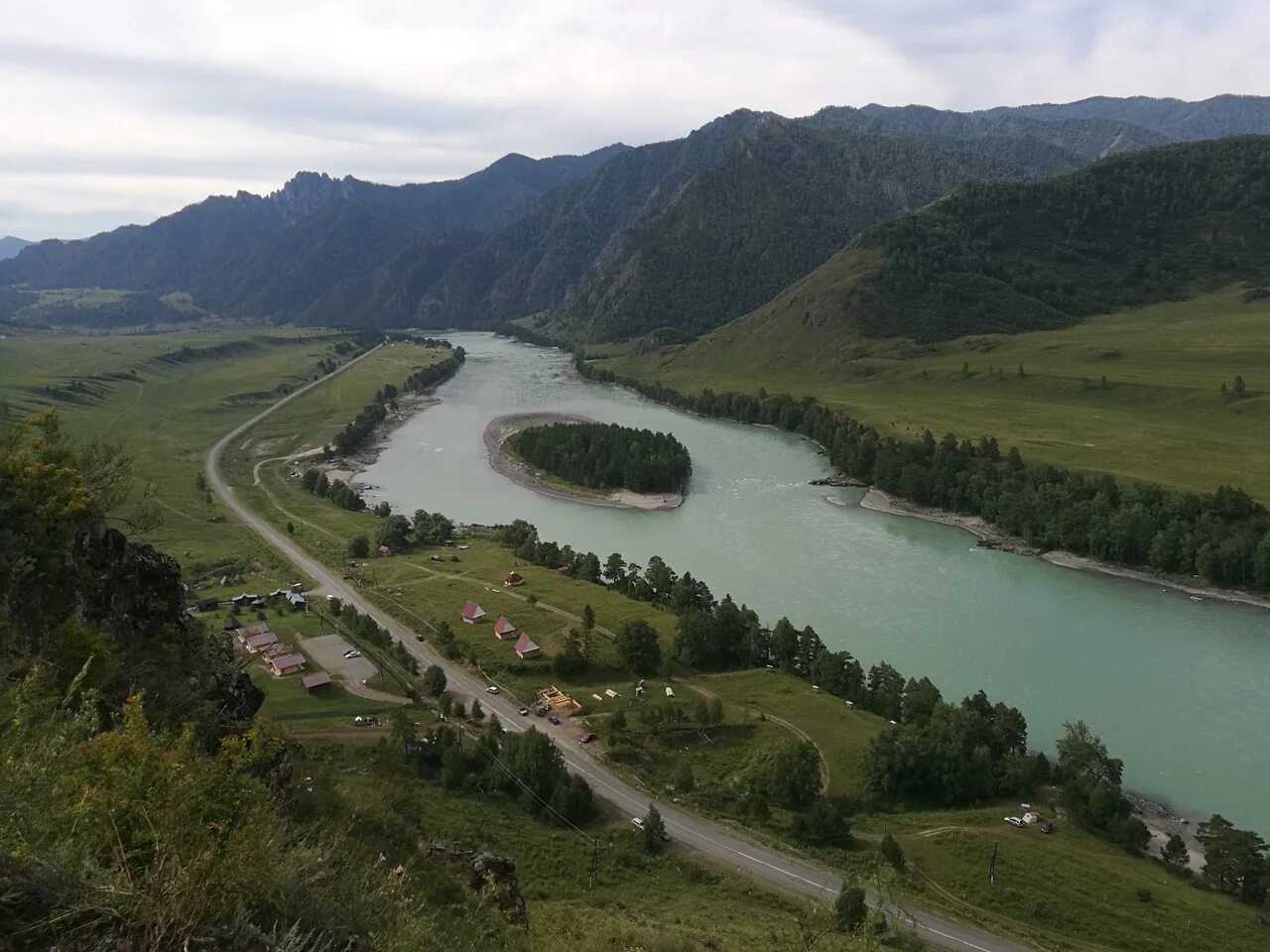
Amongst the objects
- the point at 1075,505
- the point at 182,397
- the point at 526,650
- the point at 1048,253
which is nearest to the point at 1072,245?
the point at 1048,253

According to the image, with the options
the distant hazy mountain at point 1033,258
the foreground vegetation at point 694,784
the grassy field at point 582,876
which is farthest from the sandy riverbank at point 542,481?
the distant hazy mountain at point 1033,258

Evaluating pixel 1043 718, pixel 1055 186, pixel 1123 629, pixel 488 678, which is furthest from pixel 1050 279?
pixel 488 678

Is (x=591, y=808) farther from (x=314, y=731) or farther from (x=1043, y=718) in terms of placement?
(x=1043, y=718)

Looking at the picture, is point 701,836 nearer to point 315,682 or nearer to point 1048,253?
point 315,682

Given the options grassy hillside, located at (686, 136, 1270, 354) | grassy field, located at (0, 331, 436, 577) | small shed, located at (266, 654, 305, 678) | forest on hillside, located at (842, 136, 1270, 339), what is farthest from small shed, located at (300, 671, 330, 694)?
forest on hillside, located at (842, 136, 1270, 339)

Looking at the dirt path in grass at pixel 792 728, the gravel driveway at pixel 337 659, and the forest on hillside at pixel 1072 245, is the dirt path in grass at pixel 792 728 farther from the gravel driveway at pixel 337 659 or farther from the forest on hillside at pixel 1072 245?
the forest on hillside at pixel 1072 245

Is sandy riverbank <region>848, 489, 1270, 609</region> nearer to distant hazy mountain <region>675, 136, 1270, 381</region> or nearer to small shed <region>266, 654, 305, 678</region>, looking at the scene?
small shed <region>266, 654, 305, 678</region>
